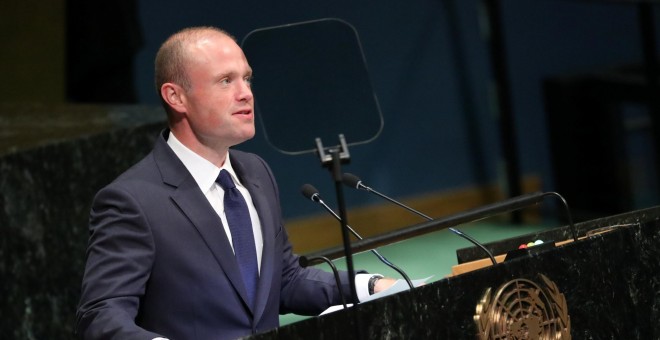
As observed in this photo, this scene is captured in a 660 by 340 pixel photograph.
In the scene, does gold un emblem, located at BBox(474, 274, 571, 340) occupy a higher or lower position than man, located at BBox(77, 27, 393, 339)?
lower

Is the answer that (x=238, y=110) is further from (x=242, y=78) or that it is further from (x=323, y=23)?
(x=323, y=23)

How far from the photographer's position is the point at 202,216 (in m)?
2.54

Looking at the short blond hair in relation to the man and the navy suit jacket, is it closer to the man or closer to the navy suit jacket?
the man

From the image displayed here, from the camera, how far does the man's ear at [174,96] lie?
8.55ft

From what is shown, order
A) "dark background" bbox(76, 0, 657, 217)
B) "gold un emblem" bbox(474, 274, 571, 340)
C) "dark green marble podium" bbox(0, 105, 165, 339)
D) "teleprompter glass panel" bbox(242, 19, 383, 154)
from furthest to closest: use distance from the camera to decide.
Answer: "dark background" bbox(76, 0, 657, 217), "dark green marble podium" bbox(0, 105, 165, 339), "teleprompter glass panel" bbox(242, 19, 383, 154), "gold un emblem" bbox(474, 274, 571, 340)

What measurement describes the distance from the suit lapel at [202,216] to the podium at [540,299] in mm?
453

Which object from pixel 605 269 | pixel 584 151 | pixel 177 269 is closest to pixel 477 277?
pixel 605 269

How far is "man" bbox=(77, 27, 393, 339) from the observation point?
2.42 meters

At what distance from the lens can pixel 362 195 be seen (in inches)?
240

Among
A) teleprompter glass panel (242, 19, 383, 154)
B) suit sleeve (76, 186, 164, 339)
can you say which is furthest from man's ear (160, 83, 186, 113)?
teleprompter glass panel (242, 19, 383, 154)

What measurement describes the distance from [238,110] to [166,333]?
1.63 feet

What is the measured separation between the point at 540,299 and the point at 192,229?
2.40 feet

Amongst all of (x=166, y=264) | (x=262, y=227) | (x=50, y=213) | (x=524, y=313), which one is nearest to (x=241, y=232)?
(x=262, y=227)

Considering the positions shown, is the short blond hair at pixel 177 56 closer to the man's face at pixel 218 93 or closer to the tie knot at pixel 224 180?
the man's face at pixel 218 93
